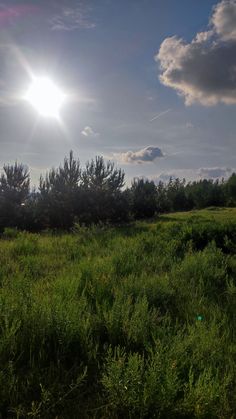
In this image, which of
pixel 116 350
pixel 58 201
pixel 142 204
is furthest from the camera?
pixel 142 204


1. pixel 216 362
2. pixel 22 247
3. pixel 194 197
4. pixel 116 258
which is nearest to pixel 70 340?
pixel 216 362

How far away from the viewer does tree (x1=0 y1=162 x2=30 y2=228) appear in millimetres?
28953

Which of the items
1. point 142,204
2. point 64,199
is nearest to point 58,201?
point 64,199

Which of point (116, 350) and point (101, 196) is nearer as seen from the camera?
point (116, 350)

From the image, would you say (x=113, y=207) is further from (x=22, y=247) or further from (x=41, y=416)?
(x=41, y=416)

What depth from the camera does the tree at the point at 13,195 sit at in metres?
29.0

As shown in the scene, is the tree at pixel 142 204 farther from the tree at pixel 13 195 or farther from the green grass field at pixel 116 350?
the green grass field at pixel 116 350

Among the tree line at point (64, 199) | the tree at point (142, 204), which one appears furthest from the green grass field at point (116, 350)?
the tree at point (142, 204)

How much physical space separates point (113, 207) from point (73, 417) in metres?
29.4

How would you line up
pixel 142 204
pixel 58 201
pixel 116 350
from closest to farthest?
1. pixel 116 350
2. pixel 58 201
3. pixel 142 204

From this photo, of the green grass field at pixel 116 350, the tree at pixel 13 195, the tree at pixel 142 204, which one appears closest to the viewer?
the green grass field at pixel 116 350

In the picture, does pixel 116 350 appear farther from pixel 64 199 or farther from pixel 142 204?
pixel 142 204

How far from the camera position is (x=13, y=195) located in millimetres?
30281

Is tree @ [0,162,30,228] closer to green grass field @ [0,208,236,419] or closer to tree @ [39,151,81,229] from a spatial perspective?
tree @ [39,151,81,229]
